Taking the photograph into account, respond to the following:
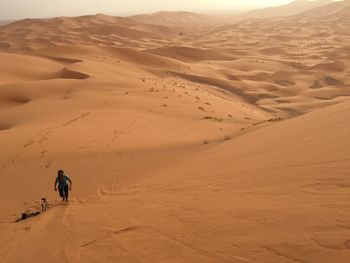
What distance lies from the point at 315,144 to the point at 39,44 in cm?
5952

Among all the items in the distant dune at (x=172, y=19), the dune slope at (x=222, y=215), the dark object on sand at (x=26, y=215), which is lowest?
the dark object on sand at (x=26, y=215)

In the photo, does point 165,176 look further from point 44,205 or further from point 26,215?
point 26,215

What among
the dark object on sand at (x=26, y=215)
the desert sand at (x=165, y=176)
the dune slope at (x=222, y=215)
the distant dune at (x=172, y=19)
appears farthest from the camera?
the distant dune at (x=172, y=19)

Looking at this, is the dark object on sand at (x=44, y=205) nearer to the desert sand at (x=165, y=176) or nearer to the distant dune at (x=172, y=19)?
the desert sand at (x=165, y=176)

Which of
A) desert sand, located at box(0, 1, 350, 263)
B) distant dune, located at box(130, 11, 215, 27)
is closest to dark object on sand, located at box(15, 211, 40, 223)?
desert sand, located at box(0, 1, 350, 263)

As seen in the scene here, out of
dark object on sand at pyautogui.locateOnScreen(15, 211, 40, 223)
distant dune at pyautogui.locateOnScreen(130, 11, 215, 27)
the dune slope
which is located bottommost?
dark object on sand at pyautogui.locateOnScreen(15, 211, 40, 223)

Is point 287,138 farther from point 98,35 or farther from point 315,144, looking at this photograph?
point 98,35

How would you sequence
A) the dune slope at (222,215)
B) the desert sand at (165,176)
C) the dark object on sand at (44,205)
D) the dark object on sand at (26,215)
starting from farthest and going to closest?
1. the dark object on sand at (44,205)
2. the dark object on sand at (26,215)
3. the desert sand at (165,176)
4. the dune slope at (222,215)

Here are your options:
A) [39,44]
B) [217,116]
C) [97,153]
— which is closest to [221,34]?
[39,44]

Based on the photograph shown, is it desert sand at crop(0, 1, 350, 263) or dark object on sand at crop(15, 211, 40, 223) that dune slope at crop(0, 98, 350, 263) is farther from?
dark object on sand at crop(15, 211, 40, 223)

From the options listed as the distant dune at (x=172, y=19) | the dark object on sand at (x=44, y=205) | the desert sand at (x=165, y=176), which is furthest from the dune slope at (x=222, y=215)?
the distant dune at (x=172, y=19)

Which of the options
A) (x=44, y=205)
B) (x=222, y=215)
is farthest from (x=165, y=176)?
(x=222, y=215)

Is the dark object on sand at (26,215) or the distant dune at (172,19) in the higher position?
the distant dune at (172,19)

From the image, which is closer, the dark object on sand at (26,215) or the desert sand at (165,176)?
the desert sand at (165,176)
